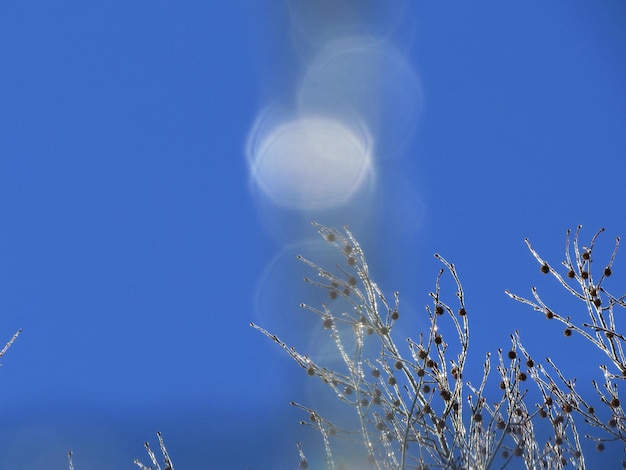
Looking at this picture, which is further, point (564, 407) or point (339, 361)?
point (339, 361)

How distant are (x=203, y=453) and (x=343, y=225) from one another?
33.3 m

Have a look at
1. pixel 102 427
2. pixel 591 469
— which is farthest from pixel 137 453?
pixel 591 469

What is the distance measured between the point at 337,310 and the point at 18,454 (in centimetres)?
3731

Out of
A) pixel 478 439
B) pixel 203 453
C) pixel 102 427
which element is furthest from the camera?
pixel 102 427

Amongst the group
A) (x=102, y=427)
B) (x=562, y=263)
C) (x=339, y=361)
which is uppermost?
(x=102, y=427)

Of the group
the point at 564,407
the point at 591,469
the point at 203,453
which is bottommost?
the point at 564,407

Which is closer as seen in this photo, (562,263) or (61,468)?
(562,263)

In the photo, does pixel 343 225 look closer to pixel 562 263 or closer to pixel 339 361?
pixel 339 361

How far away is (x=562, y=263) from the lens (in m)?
5.80

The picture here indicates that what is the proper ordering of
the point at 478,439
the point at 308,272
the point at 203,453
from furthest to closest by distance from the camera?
the point at 203,453
the point at 308,272
the point at 478,439

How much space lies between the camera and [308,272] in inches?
236

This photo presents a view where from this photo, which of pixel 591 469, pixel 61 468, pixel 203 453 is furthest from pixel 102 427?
pixel 591 469

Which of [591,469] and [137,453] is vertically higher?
[137,453]

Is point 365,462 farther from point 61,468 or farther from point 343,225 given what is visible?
point 61,468
